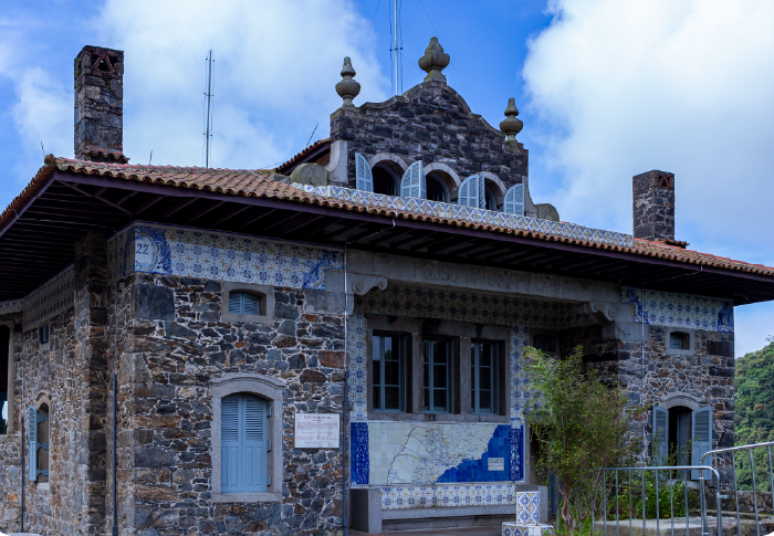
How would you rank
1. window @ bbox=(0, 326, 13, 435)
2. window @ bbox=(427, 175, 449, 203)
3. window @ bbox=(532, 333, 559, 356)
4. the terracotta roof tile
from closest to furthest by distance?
the terracotta roof tile
window @ bbox=(427, 175, 449, 203)
window @ bbox=(532, 333, 559, 356)
window @ bbox=(0, 326, 13, 435)

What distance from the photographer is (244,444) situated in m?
13.0

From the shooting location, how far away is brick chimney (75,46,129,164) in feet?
46.4

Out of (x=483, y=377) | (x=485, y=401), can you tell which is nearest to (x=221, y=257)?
(x=483, y=377)

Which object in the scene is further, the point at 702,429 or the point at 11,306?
the point at 11,306

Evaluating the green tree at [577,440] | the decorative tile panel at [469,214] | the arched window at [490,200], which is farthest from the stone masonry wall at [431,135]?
the green tree at [577,440]

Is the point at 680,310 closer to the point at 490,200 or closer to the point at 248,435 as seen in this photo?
the point at 490,200

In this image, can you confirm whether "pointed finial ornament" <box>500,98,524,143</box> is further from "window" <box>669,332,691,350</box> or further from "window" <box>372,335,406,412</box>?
"window" <box>669,332,691,350</box>

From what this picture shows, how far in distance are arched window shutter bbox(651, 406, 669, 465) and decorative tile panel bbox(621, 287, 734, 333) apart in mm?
1748

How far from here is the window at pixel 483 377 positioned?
16.8 m

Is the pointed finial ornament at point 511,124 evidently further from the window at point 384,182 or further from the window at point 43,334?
the window at point 43,334

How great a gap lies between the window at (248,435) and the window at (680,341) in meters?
8.79

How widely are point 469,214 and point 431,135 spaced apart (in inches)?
69.8

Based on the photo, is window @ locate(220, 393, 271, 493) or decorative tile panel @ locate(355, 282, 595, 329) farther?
decorative tile panel @ locate(355, 282, 595, 329)

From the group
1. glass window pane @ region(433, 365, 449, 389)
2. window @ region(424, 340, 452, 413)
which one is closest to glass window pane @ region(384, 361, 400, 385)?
window @ region(424, 340, 452, 413)
